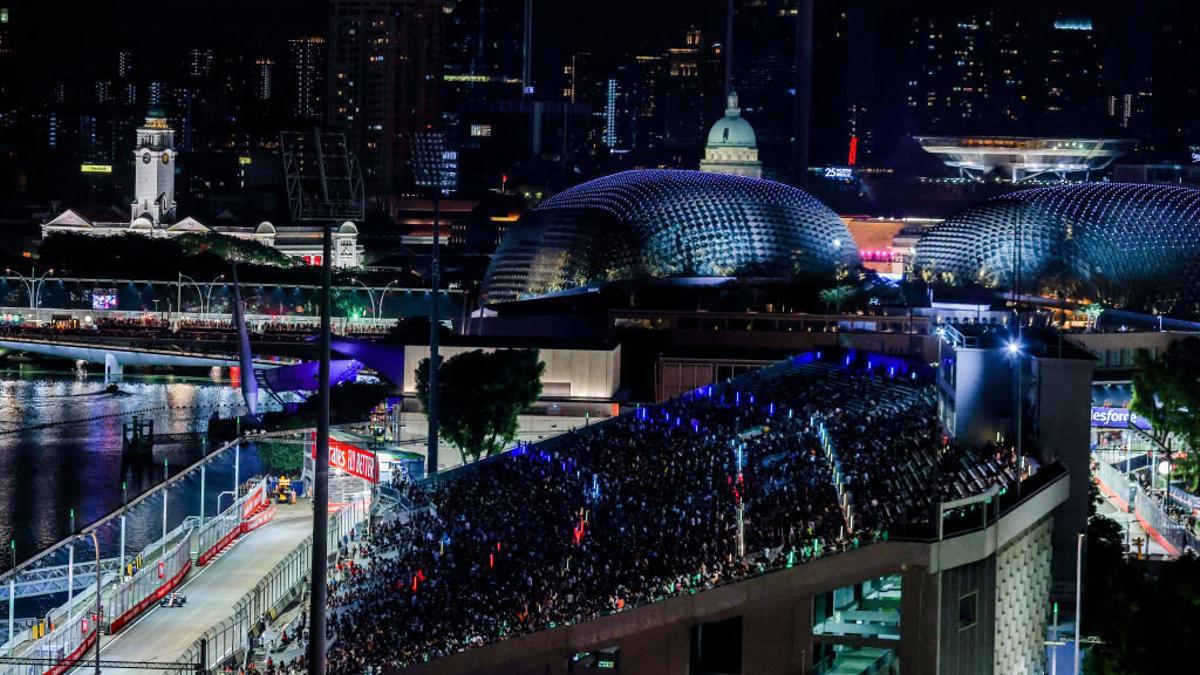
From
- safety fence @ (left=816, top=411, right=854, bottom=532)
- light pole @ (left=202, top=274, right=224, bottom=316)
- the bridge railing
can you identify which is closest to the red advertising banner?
the bridge railing

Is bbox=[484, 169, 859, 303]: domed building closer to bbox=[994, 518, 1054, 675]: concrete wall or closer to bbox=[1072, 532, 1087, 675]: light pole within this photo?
bbox=[1072, 532, 1087, 675]: light pole

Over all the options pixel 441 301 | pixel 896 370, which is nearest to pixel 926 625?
pixel 896 370

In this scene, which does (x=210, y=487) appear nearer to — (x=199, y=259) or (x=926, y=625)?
(x=926, y=625)

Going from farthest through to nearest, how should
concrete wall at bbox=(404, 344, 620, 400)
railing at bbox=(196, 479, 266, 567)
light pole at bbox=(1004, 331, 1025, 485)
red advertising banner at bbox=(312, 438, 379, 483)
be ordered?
1. concrete wall at bbox=(404, 344, 620, 400)
2. red advertising banner at bbox=(312, 438, 379, 483)
3. railing at bbox=(196, 479, 266, 567)
4. light pole at bbox=(1004, 331, 1025, 485)

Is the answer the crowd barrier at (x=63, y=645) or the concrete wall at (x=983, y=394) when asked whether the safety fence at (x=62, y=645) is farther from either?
the concrete wall at (x=983, y=394)

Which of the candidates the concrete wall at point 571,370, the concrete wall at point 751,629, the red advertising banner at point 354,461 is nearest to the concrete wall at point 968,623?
the concrete wall at point 751,629

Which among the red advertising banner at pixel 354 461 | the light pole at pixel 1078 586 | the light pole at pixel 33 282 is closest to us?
the light pole at pixel 1078 586

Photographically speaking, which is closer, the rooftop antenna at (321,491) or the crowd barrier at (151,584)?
the rooftop antenna at (321,491)
